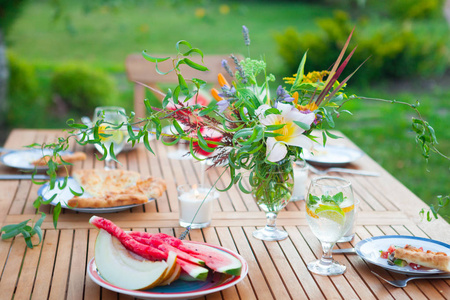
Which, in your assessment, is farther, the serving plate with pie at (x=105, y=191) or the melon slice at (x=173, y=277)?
the serving plate with pie at (x=105, y=191)

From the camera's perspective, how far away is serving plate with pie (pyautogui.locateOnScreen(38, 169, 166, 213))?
185 cm

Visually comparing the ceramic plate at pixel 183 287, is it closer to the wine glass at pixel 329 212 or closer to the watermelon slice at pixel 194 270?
the watermelon slice at pixel 194 270

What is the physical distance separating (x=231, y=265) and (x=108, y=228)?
0.31 metres

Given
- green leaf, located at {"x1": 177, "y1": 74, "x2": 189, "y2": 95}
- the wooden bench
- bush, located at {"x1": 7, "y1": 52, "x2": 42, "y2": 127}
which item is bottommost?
green leaf, located at {"x1": 177, "y1": 74, "x2": 189, "y2": 95}

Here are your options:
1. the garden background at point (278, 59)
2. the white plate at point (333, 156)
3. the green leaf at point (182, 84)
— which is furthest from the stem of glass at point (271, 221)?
the garden background at point (278, 59)

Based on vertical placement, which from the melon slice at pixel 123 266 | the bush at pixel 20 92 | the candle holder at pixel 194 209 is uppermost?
the bush at pixel 20 92

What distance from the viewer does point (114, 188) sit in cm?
207

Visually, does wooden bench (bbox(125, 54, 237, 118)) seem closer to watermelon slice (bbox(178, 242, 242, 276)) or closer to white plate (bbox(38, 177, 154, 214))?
white plate (bbox(38, 177, 154, 214))

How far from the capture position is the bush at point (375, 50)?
7449 millimetres

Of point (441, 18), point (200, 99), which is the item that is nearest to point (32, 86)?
point (200, 99)

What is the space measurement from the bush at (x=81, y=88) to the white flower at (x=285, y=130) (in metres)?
4.79

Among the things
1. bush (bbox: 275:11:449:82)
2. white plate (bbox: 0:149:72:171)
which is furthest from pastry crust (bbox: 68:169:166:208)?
bush (bbox: 275:11:449:82)

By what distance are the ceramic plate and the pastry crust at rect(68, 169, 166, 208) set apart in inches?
16.9

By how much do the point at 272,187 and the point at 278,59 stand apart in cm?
811
